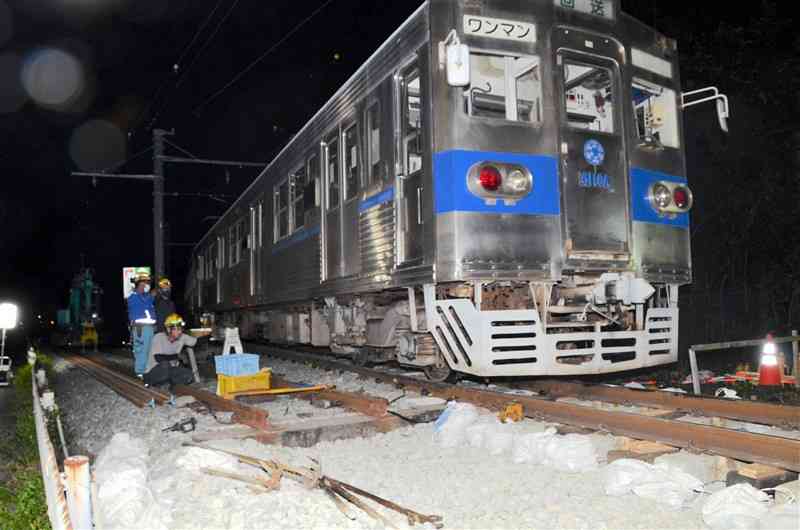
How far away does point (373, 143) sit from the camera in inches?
285

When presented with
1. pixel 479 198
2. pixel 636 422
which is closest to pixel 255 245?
pixel 479 198

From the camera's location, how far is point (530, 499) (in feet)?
11.7

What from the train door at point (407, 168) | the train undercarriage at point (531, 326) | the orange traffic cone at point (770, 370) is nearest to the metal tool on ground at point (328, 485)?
the train undercarriage at point (531, 326)

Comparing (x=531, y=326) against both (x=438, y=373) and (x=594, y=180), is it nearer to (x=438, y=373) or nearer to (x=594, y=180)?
(x=594, y=180)

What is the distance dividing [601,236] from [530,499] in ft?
10.8

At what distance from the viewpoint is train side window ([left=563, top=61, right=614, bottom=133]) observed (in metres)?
6.86

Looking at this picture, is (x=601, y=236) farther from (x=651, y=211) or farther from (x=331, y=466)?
(x=331, y=466)

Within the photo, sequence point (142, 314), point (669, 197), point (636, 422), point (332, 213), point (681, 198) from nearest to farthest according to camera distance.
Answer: point (636, 422), point (669, 197), point (681, 198), point (332, 213), point (142, 314)

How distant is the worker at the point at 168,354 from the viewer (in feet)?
27.7

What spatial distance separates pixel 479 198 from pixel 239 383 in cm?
331

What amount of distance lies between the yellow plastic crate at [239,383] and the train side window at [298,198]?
291cm

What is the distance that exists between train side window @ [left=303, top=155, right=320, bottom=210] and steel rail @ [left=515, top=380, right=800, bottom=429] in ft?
13.0

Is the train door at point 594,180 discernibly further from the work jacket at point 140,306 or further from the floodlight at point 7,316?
the floodlight at point 7,316

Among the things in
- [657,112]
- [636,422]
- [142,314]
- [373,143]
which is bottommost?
[636,422]
